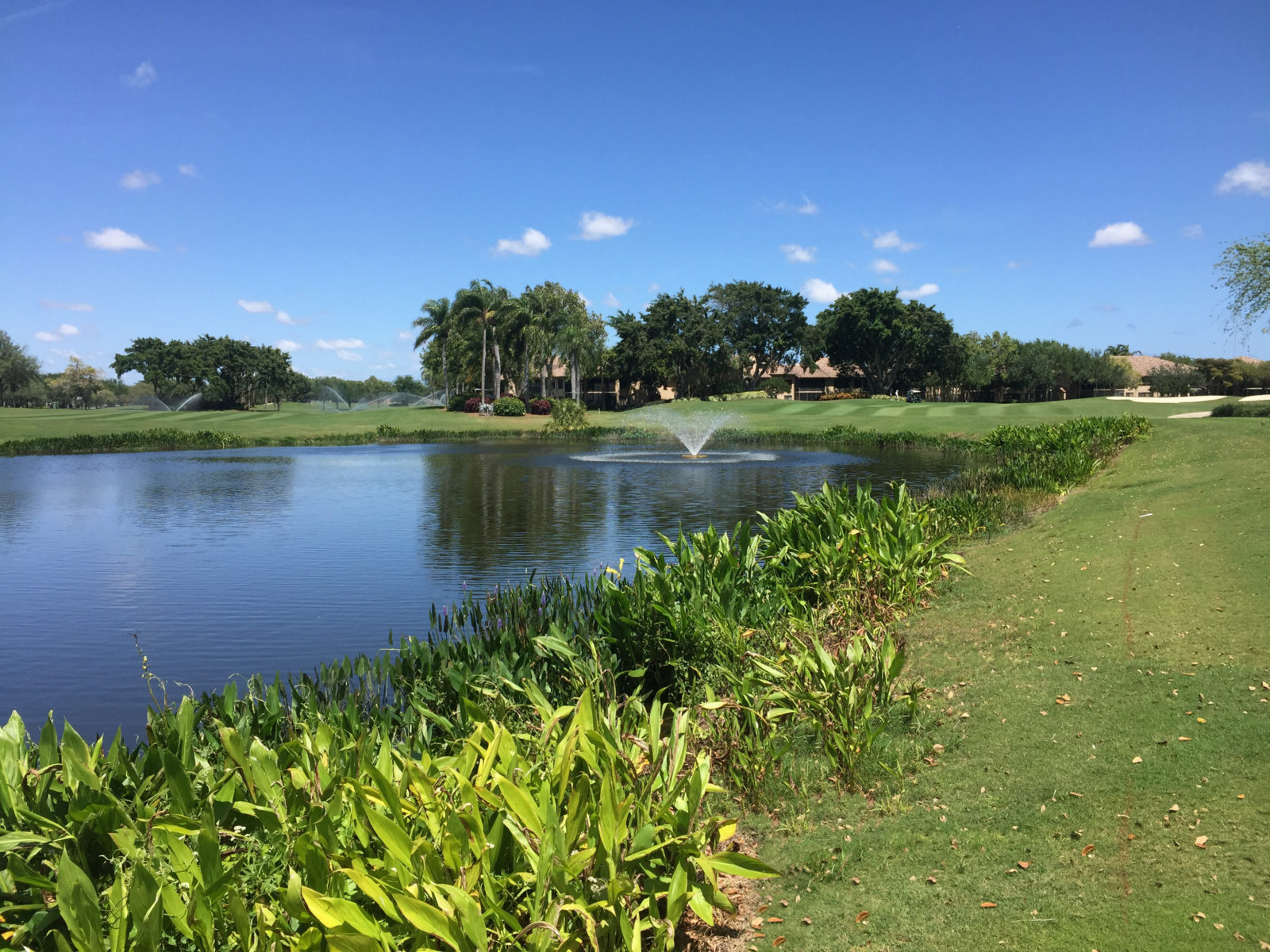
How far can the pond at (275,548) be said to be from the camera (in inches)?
346

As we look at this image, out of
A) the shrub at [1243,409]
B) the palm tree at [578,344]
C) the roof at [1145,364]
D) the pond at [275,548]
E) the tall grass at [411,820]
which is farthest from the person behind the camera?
the roof at [1145,364]

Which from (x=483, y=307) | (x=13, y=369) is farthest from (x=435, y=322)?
(x=13, y=369)

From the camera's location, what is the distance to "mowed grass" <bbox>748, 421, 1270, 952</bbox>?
137 inches

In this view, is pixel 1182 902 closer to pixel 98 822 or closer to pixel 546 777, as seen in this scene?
pixel 546 777

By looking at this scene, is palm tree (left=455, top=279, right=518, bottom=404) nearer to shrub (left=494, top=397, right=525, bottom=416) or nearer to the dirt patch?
shrub (left=494, top=397, right=525, bottom=416)

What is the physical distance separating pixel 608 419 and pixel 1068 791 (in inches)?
2248

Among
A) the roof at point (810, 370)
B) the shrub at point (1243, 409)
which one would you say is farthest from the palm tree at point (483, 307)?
the shrub at point (1243, 409)

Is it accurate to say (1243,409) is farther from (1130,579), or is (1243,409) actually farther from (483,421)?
(483,421)

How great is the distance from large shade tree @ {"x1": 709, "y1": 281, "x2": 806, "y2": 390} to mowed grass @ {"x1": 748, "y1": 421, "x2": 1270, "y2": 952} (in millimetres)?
75258

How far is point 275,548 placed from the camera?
1479cm

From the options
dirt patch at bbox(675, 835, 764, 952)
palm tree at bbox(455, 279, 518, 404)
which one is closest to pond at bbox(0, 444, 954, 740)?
dirt patch at bbox(675, 835, 764, 952)

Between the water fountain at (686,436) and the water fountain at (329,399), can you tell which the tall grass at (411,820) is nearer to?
the water fountain at (686,436)

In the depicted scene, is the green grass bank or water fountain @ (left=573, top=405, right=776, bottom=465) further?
the green grass bank

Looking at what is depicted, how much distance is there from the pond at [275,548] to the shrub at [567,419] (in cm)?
2031
